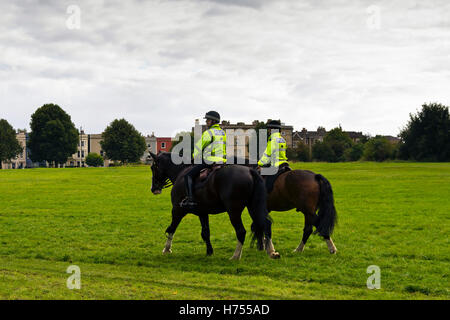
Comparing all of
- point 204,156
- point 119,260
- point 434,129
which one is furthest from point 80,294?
point 434,129

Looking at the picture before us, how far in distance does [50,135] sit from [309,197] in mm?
89833

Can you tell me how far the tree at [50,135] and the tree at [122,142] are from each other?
30.0 feet

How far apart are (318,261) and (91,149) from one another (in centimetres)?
14443

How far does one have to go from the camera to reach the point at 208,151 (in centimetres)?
1093

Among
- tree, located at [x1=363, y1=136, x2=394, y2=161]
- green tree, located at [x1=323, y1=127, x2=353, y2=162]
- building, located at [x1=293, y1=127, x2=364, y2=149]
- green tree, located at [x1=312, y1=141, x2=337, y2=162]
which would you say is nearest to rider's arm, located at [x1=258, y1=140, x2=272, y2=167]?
tree, located at [x1=363, y1=136, x2=394, y2=161]

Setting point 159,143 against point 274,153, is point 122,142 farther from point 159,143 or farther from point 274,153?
point 274,153

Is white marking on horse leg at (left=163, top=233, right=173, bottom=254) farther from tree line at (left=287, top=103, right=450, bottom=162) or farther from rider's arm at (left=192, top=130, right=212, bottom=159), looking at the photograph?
tree line at (left=287, top=103, right=450, bottom=162)

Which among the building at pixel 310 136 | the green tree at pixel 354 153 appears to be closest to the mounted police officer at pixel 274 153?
the green tree at pixel 354 153

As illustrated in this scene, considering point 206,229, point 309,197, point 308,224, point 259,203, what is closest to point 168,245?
point 206,229

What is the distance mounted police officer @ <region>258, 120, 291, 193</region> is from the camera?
12.0 m

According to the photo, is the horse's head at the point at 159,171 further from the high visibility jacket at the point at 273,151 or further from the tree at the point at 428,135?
the tree at the point at 428,135

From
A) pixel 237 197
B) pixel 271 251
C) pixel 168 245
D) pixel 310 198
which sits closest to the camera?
pixel 237 197

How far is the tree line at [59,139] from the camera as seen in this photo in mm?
94062

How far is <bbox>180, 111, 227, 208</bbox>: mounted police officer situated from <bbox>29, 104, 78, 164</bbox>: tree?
290 feet
